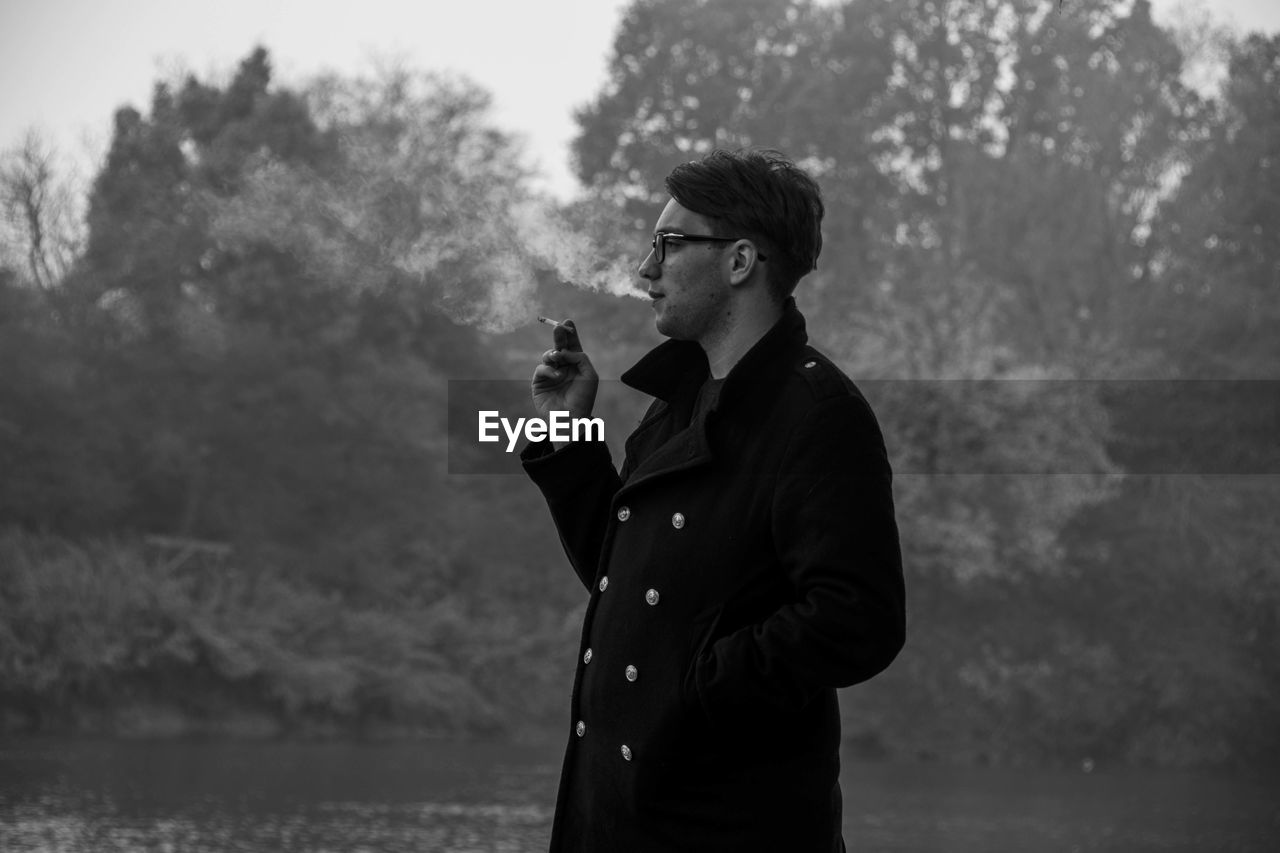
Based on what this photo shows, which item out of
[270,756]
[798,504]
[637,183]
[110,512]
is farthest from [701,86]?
[798,504]

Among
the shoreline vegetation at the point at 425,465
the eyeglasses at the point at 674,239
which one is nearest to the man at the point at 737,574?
the eyeglasses at the point at 674,239

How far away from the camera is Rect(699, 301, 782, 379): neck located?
2262mm

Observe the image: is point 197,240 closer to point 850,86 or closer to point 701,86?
point 701,86

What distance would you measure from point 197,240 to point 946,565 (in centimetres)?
1132

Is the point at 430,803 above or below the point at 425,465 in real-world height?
below

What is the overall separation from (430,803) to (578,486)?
51.4ft

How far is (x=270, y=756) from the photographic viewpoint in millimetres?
20156

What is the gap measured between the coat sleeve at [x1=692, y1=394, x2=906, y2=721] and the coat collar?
0.15 meters

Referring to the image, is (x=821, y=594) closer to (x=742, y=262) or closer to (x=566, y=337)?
(x=742, y=262)

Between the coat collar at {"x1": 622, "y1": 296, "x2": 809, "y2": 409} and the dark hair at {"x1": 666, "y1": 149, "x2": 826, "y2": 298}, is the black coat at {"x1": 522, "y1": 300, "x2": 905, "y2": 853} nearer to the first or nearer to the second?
the coat collar at {"x1": 622, "y1": 296, "x2": 809, "y2": 409}

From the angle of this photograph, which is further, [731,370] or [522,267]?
[522,267]

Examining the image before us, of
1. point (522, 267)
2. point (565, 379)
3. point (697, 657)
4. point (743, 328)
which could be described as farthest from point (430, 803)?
point (697, 657)

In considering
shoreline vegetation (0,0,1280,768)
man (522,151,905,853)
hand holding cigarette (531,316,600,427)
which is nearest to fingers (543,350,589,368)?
hand holding cigarette (531,316,600,427)

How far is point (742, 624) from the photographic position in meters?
2.09
